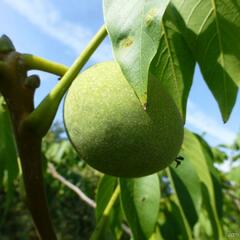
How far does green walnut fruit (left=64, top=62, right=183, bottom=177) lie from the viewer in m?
1.00

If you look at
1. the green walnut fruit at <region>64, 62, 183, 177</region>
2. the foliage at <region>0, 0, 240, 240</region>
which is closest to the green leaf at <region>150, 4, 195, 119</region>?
the foliage at <region>0, 0, 240, 240</region>

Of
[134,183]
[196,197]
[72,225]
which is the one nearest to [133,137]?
[134,183]

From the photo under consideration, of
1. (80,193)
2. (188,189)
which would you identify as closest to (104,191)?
(188,189)

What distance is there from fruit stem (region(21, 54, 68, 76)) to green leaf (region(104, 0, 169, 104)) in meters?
0.31

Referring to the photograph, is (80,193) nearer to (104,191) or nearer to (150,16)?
(104,191)

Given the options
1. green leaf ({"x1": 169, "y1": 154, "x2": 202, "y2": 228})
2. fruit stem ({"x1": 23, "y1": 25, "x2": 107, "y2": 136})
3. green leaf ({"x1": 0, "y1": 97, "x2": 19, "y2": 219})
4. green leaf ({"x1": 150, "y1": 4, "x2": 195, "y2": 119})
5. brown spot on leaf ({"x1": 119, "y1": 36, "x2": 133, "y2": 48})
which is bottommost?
green leaf ({"x1": 0, "y1": 97, "x2": 19, "y2": 219})

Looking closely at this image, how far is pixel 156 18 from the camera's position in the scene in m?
0.81

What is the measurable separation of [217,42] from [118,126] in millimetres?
338

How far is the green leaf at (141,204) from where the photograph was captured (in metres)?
1.44

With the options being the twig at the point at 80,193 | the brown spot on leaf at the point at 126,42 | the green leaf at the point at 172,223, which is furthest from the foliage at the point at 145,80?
the twig at the point at 80,193

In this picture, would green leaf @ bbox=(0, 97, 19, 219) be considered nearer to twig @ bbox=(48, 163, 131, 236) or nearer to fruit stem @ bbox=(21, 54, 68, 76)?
fruit stem @ bbox=(21, 54, 68, 76)

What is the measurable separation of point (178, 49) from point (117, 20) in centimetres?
36

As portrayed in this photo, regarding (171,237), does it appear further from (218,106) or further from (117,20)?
(117,20)

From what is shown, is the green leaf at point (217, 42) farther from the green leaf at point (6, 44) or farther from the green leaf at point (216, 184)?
the green leaf at point (216, 184)
